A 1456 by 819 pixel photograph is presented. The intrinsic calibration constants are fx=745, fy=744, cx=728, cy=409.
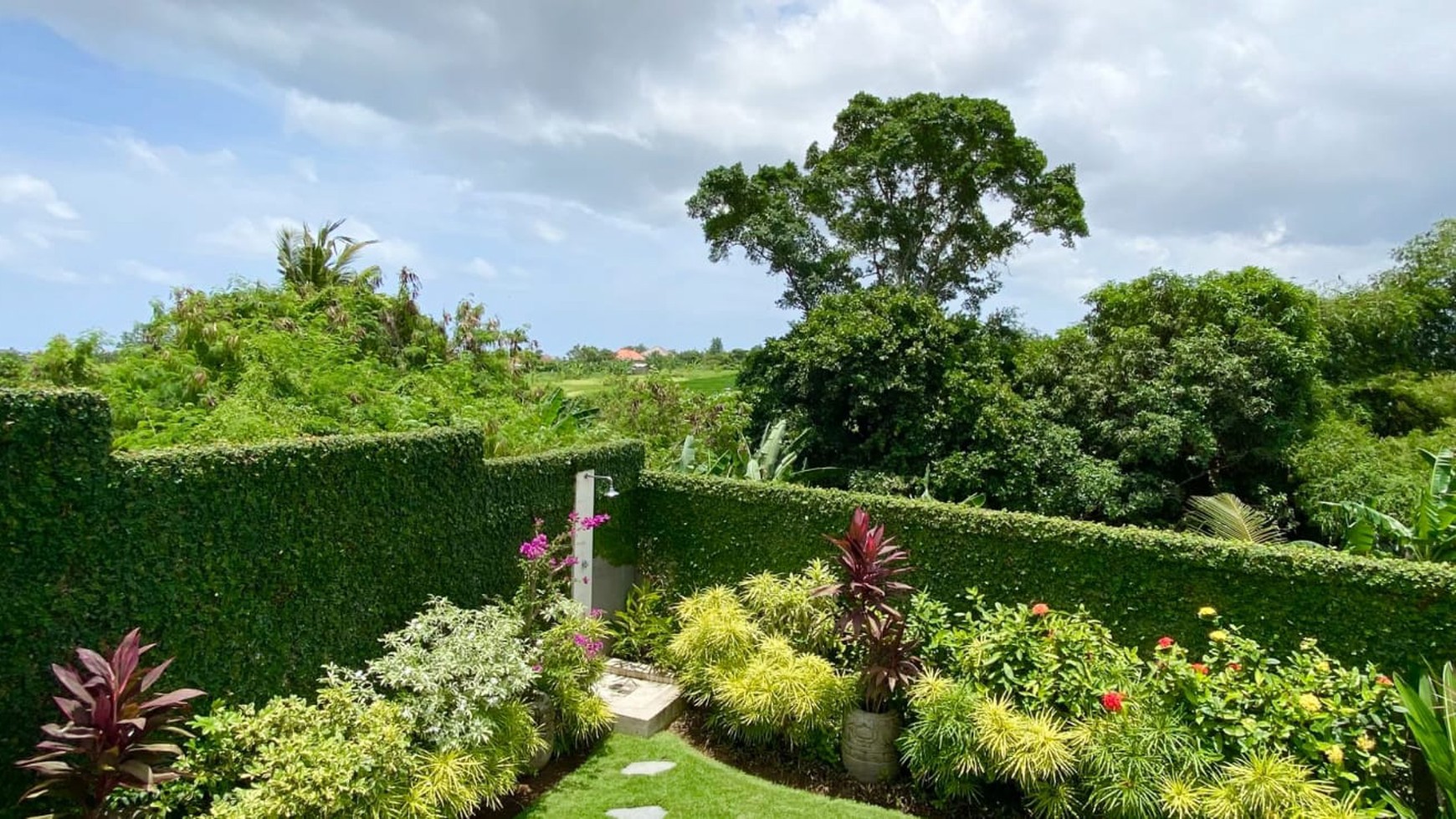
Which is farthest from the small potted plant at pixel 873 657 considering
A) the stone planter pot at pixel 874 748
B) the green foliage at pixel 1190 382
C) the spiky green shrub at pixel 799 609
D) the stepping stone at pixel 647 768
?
the green foliage at pixel 1190 382

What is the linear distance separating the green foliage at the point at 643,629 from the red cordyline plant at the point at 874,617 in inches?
89.6

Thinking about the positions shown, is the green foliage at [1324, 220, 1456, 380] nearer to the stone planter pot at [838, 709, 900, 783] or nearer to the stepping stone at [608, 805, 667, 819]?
the stone planter pot at [838, 709, 900, 783]

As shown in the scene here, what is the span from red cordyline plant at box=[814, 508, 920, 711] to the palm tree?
996cm

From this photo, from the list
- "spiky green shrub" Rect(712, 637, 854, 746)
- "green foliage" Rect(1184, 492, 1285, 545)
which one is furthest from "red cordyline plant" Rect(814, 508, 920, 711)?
"green foliage" Rect(1184, 492, 1285, 545)

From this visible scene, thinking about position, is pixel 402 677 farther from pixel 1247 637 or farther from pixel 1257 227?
pixel 1257 227

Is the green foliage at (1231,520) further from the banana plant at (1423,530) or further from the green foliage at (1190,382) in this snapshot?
the green foliage at (1190,382)

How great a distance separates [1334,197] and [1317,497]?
5.28 m

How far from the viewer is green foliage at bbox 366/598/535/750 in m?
4.97

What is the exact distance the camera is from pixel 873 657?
593cm

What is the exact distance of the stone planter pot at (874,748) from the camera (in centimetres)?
585

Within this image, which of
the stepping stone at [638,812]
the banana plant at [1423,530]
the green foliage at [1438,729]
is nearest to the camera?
the green foliage at [1438,729]

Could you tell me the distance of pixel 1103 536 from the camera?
6176 mm

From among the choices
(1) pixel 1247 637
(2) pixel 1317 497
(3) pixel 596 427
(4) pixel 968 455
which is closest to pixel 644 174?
(3) pixel 596 427

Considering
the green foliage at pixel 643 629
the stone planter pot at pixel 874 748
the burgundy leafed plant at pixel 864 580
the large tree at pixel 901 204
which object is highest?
the large tree at pixel 901 204
